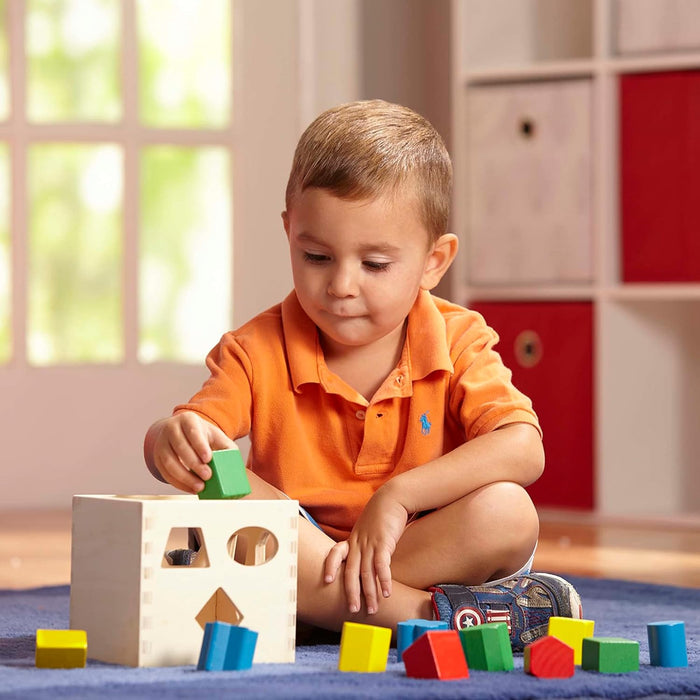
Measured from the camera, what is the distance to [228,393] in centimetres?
117

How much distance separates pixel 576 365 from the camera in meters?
2.14

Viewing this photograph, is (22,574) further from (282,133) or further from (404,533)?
(282,133)

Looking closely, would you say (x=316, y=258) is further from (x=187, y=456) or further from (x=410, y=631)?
(x=410, y=631)

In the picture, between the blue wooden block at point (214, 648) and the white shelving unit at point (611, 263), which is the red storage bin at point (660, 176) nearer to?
the white shelving unit at point (611, 263)

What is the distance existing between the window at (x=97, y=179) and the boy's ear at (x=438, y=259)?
1198mm

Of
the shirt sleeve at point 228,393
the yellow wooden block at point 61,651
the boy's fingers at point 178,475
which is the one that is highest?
the shirt sleeve at point 228,393

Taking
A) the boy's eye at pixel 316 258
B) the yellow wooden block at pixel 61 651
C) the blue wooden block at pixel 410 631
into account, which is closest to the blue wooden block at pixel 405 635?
the blue wooden block at pixel 410 631

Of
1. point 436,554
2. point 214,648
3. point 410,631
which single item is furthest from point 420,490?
point 214,648

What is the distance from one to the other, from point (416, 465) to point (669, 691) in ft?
1.24

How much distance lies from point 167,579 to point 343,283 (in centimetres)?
31

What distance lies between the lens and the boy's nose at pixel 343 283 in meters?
1.08

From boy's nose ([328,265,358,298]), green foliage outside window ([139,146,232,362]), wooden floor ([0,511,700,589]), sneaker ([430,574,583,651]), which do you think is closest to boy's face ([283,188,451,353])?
boy's nose ([328,265,358,298])

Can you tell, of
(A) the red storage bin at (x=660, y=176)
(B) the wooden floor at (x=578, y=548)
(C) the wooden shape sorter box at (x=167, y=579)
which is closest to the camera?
(C) the wooden shape sorter box at (x=167, y=579)

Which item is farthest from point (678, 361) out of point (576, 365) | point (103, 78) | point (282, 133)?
point (103, 78)
